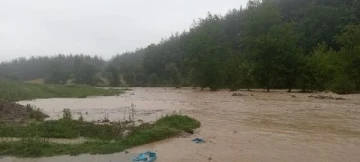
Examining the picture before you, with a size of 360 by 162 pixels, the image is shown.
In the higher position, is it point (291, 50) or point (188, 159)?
point (291, 50)

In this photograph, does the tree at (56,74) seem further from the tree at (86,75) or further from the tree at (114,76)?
the tree at (114,76)

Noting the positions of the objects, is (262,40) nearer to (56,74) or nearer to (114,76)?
(114,76)

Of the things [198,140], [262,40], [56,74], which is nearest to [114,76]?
[56,74]

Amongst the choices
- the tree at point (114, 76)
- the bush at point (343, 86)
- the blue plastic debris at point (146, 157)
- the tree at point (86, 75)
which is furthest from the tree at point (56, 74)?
the blue plastic debris at point (146, 157)

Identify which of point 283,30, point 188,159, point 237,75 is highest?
point 283,30

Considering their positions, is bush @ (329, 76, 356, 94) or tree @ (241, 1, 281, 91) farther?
Answer: tree @ (241, 1, 281, 91)

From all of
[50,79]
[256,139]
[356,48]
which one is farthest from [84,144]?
[50,79]

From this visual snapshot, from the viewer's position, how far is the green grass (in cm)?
991

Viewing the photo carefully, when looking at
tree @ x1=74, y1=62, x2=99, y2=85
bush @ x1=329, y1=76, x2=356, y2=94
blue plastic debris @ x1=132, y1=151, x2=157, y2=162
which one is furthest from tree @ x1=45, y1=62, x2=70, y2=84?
blue plastic debris @ x1=132, y1=151, x2=157, y2=162

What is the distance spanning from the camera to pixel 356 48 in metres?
36.8

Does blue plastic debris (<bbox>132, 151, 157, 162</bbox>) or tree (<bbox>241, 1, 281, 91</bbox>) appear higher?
tree (<bbox>241, 1, 281, 91</bbox>)

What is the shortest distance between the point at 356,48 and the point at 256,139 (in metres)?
30.0

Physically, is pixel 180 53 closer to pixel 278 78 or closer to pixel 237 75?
pixel 237 75

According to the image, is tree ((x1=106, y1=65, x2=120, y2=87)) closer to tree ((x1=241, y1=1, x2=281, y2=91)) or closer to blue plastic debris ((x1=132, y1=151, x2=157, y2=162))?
tree ((x1=241, y1=1, x2=281, y2=91))
